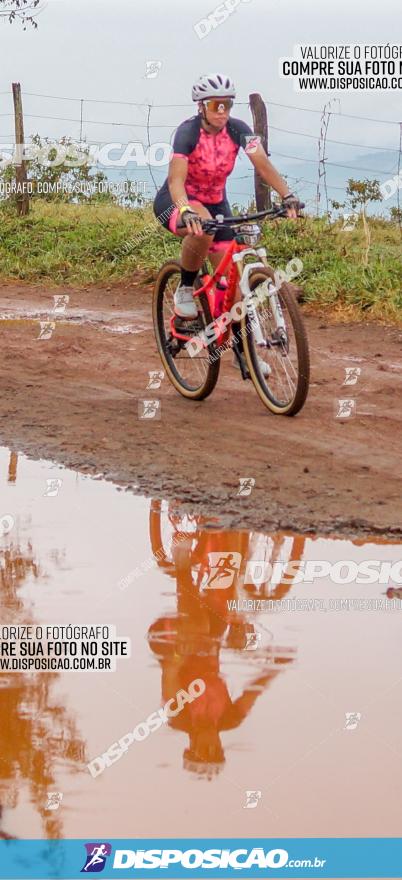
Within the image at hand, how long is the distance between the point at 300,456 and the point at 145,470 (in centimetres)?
87

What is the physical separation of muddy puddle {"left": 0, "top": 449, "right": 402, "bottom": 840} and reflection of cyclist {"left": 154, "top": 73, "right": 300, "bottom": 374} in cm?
236

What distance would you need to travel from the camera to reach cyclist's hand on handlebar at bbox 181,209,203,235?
7.37 m

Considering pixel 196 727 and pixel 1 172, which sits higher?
pixel 1 172

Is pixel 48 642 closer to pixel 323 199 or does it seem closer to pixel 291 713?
pixel 291 713

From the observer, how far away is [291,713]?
13.0 ft

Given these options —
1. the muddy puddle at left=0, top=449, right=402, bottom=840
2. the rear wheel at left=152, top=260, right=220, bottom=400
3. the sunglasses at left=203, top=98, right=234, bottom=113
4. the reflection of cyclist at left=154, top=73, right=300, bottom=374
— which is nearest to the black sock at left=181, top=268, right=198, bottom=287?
the reflection of cyclist at left=154, top=73, right=300, bottom=374

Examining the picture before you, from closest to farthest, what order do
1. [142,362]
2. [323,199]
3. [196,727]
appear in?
[196,727] → [142,362] → [323,199]

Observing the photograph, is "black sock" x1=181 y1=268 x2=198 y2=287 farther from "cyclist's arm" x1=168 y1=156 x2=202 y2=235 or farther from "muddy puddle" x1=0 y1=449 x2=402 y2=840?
"muddy puddle" x1=0 y1=449 x2=402 y2=840

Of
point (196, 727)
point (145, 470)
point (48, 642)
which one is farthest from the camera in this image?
point (145, 470)

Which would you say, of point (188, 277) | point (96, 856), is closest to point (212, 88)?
point (188, 277)

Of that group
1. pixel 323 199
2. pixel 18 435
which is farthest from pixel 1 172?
pixel 18 435

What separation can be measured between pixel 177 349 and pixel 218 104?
178 cm

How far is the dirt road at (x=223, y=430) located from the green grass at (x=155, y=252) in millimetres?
796

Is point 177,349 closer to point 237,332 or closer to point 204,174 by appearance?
point 237,332
